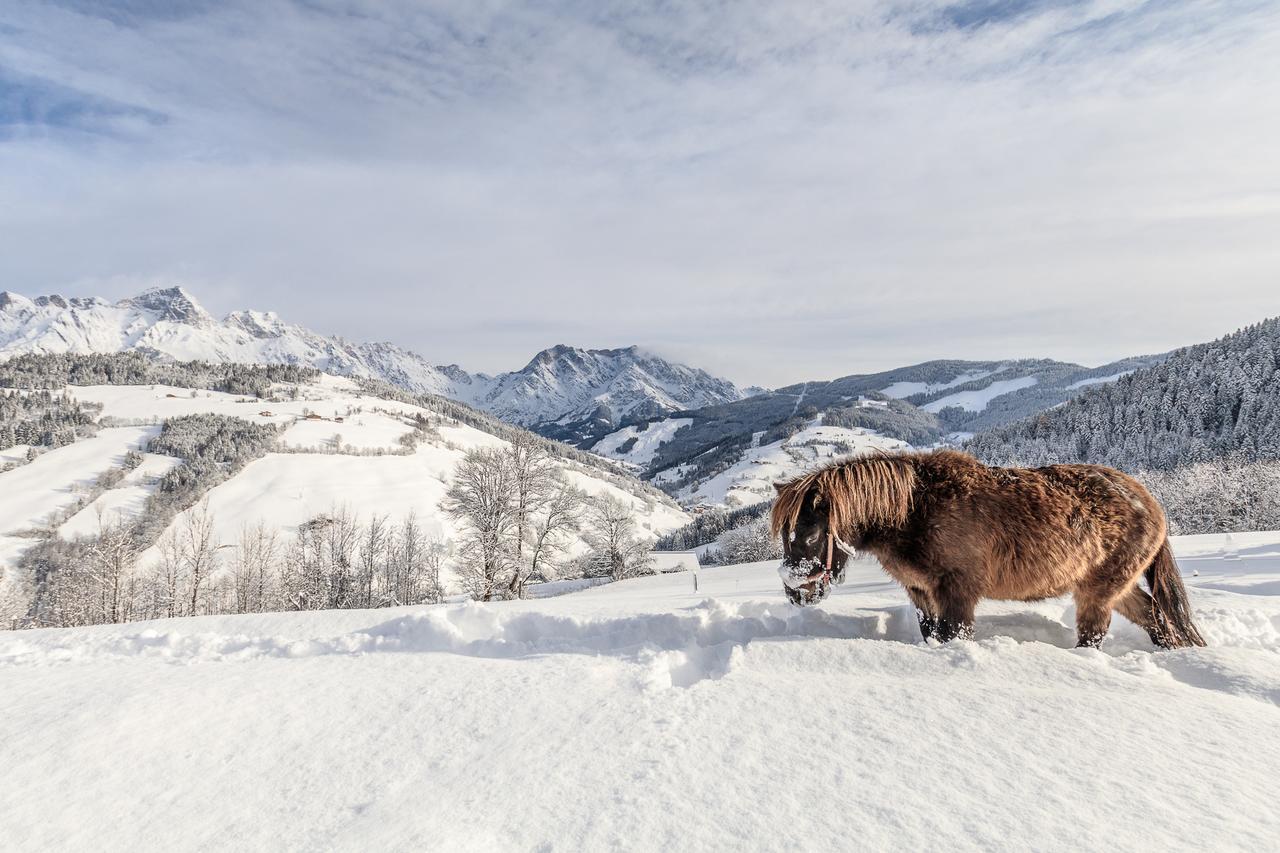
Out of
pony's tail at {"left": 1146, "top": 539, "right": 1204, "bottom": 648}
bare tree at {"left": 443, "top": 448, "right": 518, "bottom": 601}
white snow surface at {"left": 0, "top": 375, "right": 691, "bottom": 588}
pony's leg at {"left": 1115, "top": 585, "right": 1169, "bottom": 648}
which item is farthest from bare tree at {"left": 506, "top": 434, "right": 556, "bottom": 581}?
white snow surface at {"left": 0, "top": 375, "right": 691, "bottom": 588}

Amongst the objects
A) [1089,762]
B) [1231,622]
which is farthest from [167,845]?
[1231,622]

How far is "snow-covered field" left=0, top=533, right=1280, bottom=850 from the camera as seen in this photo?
7.81ft

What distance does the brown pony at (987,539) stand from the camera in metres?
4.22

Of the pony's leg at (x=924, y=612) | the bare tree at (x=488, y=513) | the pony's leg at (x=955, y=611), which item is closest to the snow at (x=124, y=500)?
the bare tree at (x=488, y=513)

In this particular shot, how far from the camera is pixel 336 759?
3.24m

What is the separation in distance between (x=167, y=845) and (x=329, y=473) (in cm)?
12427

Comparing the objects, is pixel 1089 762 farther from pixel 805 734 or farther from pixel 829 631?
pixel 829 631

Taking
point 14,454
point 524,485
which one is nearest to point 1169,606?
point 524,485

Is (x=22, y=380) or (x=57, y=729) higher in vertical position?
(x=22, y=380)

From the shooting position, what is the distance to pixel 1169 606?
4281mm

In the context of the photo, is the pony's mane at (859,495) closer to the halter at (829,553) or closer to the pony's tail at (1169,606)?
the halter at (829,553)

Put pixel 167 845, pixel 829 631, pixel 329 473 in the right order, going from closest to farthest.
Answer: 1. pixel 167 845
2. pixel 829 631
3. pixel 329 473

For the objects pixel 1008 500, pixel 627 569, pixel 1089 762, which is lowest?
pixel 627 569

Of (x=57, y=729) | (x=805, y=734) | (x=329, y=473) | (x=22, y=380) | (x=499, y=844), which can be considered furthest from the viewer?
(x=22, y=380)
